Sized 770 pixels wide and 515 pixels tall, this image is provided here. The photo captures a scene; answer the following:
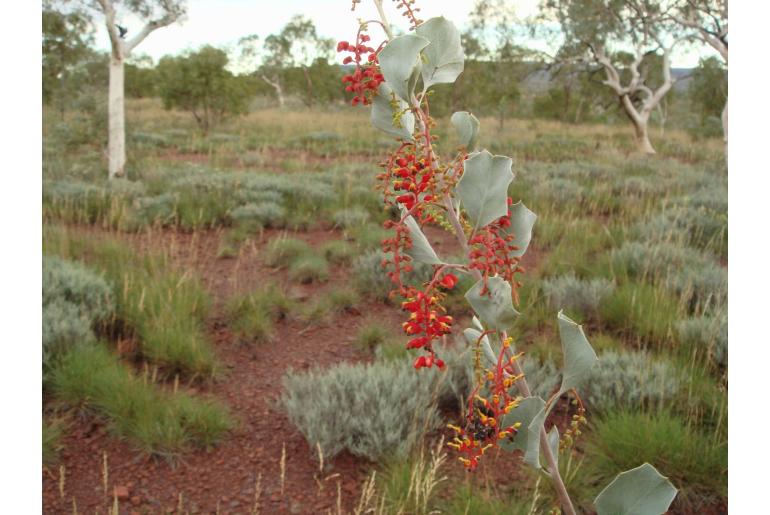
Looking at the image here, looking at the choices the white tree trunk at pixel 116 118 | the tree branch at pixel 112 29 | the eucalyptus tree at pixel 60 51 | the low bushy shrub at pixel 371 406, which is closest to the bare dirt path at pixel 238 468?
the low bushy shrub at pixel 371 406

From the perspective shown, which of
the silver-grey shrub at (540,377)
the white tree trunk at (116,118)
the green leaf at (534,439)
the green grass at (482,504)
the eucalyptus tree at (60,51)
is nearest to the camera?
the green leaf at (534,439)

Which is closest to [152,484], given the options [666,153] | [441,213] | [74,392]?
[74,392]

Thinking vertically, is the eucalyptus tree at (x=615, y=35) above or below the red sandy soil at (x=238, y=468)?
above

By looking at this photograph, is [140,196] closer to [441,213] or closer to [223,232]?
[223,232]

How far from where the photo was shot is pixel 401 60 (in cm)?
76

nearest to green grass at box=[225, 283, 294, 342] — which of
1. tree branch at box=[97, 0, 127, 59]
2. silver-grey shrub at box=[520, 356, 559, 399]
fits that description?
silver-grey shrub at box=[520, 356, 559, 399]

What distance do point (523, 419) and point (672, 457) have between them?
2045 mm

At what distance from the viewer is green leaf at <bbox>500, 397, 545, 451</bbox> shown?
0.86 meters

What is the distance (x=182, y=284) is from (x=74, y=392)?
1.30 metres

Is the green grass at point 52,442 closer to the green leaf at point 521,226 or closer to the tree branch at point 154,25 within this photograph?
the green leaf at point 521,226

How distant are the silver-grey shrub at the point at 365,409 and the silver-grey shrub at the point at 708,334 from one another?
1.55m

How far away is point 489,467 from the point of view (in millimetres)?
2785

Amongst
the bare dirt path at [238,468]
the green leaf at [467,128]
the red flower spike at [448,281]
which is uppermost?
the green leaf at [467,128]

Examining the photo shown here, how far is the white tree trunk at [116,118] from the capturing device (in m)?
8.94
